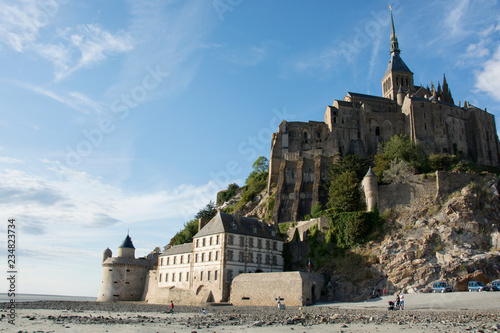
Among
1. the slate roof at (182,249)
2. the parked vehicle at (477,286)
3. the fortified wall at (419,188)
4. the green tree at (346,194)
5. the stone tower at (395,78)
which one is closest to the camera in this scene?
the parked vehicle at (477,286)

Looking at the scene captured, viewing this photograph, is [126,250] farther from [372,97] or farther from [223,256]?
[372,97]

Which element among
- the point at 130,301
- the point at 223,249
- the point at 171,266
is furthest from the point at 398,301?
the point at 130,301

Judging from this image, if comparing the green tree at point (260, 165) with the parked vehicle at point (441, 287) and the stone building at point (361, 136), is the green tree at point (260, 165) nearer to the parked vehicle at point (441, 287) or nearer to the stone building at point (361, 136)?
the stone building at point (361, 136)

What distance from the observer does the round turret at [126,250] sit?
54.2 m

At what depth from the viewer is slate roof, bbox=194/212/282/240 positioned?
43.3 m

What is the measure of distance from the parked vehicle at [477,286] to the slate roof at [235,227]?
20.5m

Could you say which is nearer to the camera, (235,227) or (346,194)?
(235,227)

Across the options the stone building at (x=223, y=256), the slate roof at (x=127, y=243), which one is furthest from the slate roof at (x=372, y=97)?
the slate roof at (x=127, y=243)

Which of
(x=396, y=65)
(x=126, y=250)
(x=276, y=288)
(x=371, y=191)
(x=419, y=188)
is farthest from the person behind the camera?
(x=396, y=65)

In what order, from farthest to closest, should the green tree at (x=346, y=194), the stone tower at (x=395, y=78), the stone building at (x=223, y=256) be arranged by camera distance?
1. the stone tower at (x=395, y=78)
2. the green tree at (x=346, y=194)
3. the stone building at (x=223, y=256)

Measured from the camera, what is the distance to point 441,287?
33.4 metres

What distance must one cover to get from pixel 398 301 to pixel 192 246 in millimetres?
25058

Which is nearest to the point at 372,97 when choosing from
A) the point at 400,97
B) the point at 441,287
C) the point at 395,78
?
the point at 400,97

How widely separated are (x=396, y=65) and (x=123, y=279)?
64.0m
